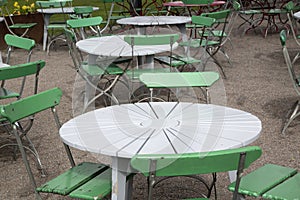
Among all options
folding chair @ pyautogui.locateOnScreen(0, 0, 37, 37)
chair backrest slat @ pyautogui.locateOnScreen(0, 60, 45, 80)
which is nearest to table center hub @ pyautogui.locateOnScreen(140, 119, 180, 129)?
chair backrest slat @ pyautogui.locateOnScreen(0, 60, 45, 80)

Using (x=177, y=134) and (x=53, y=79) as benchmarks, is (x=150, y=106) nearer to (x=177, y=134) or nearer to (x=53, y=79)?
(x=177, y=134)

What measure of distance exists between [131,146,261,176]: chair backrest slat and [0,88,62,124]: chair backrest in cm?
102

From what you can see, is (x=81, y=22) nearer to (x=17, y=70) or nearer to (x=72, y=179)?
(x=17, y=70)

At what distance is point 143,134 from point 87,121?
1.30 ft

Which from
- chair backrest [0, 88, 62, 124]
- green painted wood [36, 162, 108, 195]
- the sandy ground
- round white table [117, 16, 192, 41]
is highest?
chair backrest [0, 88, 62, 124]

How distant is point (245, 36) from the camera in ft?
32.4

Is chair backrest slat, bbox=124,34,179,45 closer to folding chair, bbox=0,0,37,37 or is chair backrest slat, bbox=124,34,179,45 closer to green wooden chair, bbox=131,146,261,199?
green wooden chair, bbox=131,146,261,199

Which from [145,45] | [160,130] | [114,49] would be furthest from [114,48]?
[160,130]

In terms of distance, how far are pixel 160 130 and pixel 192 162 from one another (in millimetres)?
692

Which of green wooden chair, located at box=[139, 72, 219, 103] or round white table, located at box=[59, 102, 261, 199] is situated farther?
green wooden chair, located at box=[139, 72, 219, 103]

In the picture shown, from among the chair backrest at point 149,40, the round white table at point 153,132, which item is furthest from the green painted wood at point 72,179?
the chair backrest at point 149,40

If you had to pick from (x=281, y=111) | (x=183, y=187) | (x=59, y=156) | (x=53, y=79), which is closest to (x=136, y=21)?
(x=53, y=79)

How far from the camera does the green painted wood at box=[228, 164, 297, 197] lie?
2.66 meters

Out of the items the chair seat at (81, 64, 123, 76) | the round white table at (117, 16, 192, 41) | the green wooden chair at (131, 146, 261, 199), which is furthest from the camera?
the round white table at (117, 16, 192, 41)
